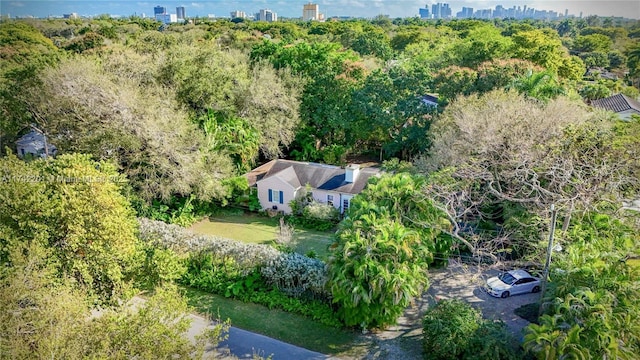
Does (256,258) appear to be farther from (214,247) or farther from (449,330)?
(449,330)

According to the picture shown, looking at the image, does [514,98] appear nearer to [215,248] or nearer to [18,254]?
[215,248]

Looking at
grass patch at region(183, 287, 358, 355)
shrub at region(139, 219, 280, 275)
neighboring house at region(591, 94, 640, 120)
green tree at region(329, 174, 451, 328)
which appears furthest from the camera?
neighboring house at region(591, 94, 640, 120)

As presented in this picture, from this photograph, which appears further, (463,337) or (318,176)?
(318,176)


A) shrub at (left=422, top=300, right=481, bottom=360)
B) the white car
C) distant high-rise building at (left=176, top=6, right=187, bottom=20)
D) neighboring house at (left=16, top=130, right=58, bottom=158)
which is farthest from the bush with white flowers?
distant high-rise building at (left=176, top=6, right=187, bottom=20)

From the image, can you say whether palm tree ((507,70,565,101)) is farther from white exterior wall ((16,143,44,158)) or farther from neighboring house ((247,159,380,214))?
white exterior wall ((16,143,44,158))

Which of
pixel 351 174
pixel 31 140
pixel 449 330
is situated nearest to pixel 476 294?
pixel 449 330

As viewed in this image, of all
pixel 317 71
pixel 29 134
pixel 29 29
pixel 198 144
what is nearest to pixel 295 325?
pixel 198 144

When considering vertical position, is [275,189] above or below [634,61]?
below
